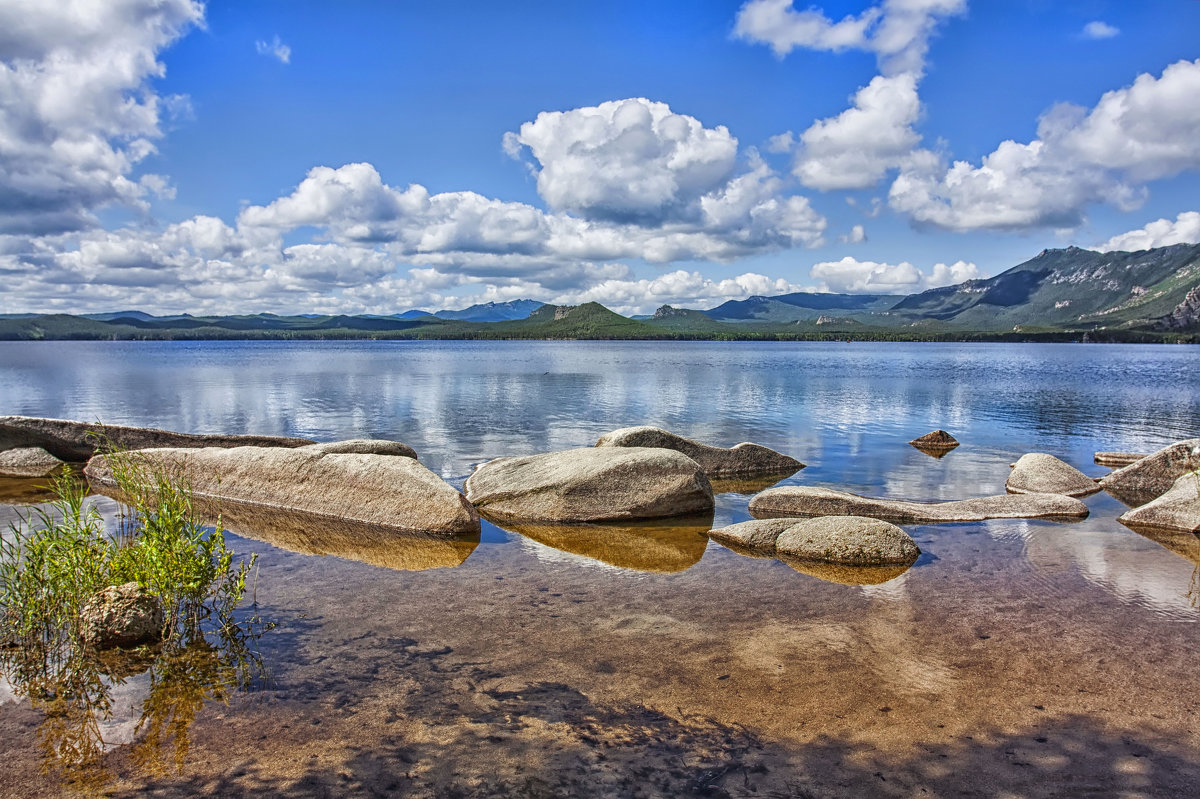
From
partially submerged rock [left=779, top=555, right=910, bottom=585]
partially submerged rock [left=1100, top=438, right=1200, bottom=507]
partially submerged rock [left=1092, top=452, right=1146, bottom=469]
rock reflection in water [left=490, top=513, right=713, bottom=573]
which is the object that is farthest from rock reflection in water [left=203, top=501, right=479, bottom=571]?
partially submerged rock [left=1092, top=452, right=1146, bottom=469]

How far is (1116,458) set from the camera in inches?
904

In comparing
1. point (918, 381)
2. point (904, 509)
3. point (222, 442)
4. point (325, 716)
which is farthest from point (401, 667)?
point (918, 381)

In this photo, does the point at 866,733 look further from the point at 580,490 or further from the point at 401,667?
the point at 580,490

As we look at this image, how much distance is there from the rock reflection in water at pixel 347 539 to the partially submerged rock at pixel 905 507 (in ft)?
21.8

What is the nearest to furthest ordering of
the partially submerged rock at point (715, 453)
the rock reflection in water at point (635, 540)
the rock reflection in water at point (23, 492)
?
the rock reflection in water at point (635, 540), the rock reflection in water at point (23, 492), the partially submerged rock at point (715, 453)

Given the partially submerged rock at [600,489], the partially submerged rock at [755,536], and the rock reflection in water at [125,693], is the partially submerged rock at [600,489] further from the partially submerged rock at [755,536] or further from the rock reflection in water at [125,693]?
the rock reflection in water at [125,693]

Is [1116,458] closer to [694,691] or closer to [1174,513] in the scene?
[1174,513]

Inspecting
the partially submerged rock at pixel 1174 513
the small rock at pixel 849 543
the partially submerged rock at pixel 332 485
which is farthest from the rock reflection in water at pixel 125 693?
the partially submerged rock at pixel 1174 513

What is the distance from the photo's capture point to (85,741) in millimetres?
6246

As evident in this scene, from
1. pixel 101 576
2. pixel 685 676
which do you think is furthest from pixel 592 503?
pixel 101 576

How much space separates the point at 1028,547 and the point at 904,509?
2468 millimetres

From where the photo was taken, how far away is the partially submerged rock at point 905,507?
14766mm

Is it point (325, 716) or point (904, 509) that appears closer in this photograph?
point (325, 716)

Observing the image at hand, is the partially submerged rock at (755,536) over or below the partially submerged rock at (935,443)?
over
